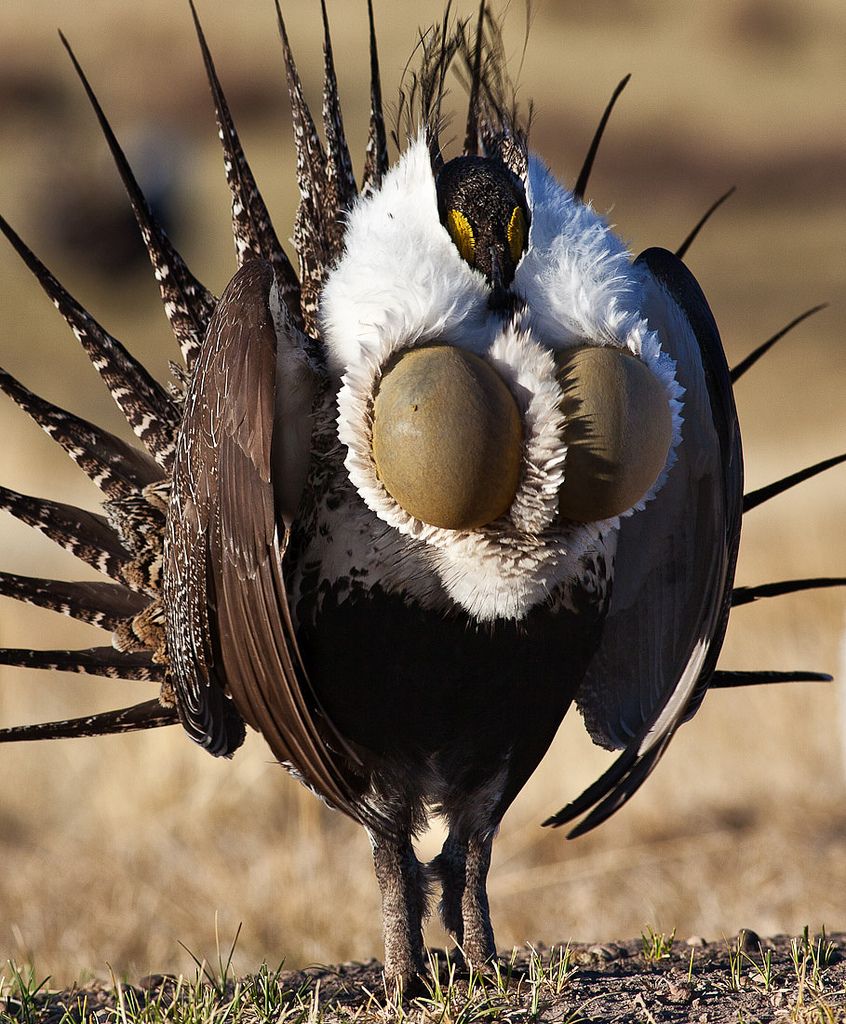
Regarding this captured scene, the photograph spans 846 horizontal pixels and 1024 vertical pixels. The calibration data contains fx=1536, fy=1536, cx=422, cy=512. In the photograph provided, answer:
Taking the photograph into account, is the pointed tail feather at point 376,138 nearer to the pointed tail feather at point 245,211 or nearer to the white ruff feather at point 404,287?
the pointed tail feather at point 245,211

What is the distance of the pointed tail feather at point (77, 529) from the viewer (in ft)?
11.2

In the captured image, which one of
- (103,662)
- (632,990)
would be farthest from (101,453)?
(632,990)

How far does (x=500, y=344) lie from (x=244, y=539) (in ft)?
1.77

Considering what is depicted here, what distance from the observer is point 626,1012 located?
2.67 m

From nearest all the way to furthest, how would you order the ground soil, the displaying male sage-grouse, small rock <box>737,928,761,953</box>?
the displaying male sage-grouse → the ground soil → small rock <box>737,928,761,953</box>

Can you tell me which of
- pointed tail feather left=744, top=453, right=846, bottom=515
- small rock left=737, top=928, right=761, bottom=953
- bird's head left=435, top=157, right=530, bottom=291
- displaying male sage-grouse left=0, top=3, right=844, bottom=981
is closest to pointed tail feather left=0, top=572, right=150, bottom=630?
displaying male sage-grouse left=0, top=3, right=844, bottom=981

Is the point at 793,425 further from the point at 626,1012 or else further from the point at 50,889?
the point at 626,1012

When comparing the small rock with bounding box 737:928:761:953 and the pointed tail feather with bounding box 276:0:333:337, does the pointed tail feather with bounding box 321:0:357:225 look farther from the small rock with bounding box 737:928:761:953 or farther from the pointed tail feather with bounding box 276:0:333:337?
the small rock with bounding box 737:928:761:953

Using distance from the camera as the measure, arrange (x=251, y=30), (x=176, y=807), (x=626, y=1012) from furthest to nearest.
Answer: (x=251, y=30) < (x=176, y=807) < (x=626, y=1012)

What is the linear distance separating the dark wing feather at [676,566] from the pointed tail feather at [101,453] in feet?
3.56

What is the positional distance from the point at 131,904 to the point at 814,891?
84.5 inches

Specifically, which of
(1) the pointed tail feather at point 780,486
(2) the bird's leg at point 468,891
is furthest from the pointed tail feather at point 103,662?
(1) the pointed tail feather at point 780,486

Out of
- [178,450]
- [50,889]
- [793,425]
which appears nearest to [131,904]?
[50,889]

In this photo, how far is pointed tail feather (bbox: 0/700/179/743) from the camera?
10.8ft
